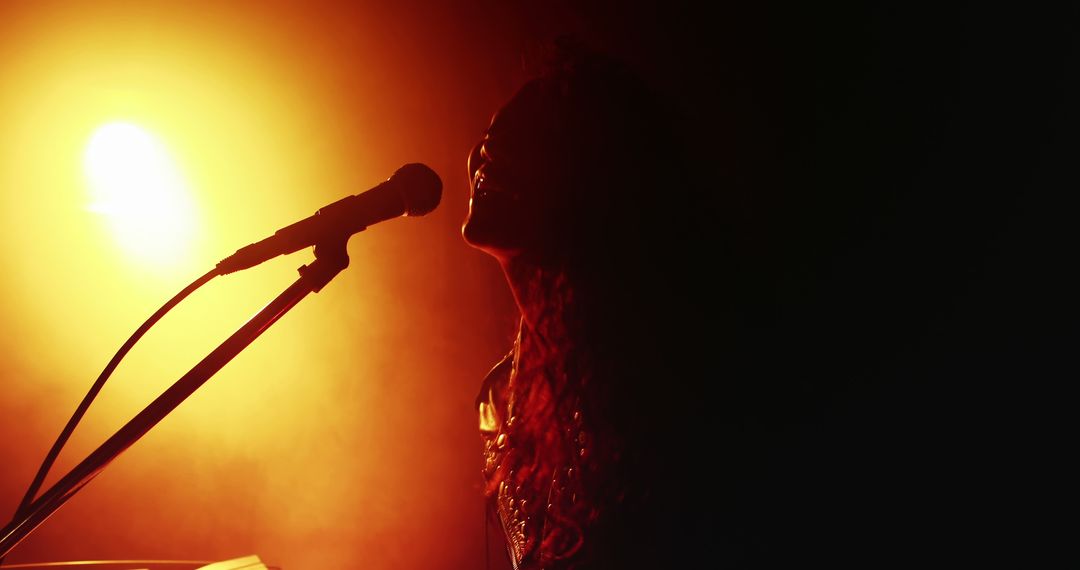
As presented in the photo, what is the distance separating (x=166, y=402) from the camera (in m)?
0.77

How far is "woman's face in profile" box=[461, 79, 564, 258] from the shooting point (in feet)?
3.77

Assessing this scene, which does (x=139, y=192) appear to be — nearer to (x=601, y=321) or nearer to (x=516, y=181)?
(x=516, y=181)

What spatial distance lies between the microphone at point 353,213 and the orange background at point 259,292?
81 cm

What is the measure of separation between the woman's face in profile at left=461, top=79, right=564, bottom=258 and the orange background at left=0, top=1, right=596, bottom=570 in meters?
0.39

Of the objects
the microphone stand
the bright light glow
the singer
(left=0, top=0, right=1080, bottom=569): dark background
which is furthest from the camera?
the bright light glow

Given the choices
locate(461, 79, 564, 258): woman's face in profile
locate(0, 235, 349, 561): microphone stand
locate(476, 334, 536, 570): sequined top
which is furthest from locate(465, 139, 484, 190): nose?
locate(0, 235, 349, 561): microphone stand

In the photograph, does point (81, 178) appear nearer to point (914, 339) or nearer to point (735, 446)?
point (735, 446)

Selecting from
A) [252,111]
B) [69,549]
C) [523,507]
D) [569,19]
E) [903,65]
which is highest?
[252,111]

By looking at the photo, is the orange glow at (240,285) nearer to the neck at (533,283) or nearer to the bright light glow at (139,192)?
the bright light glow at (139,192)

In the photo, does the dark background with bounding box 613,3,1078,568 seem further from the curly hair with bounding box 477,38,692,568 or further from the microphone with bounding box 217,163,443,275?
the microphone with bounding box 217,163,443,275

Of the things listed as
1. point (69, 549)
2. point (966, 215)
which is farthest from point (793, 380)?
point (69, 549)

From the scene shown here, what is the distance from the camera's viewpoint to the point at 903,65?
0.94m

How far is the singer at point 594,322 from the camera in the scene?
979mm

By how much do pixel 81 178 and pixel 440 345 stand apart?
3.85 ft
